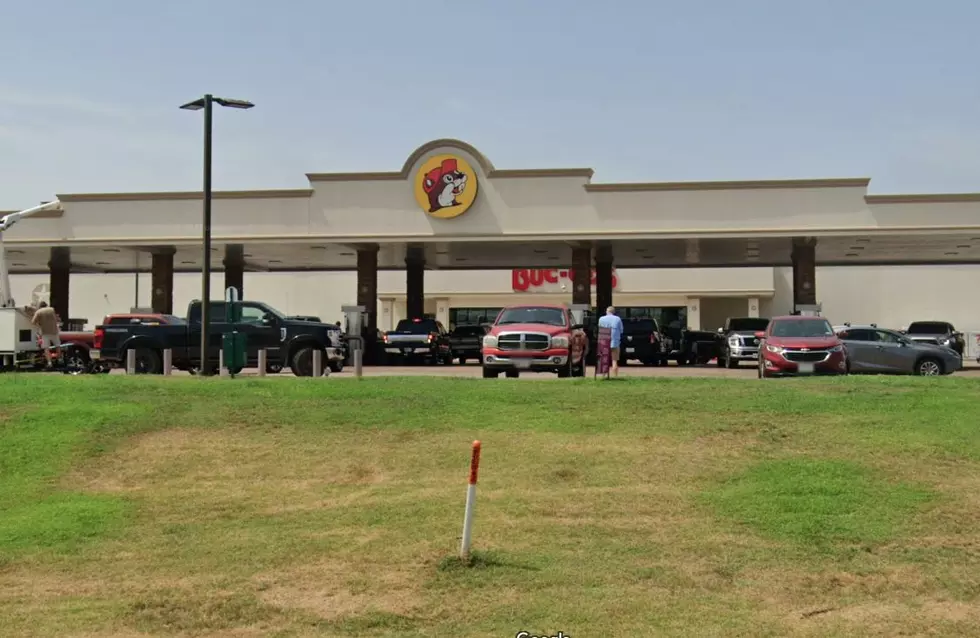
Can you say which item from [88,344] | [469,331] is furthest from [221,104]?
[469,331]

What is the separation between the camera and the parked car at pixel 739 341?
100 feet

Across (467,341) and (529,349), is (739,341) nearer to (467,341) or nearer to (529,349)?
(529,349)

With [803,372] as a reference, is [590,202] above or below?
above

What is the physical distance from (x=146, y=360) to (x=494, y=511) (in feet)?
53.4

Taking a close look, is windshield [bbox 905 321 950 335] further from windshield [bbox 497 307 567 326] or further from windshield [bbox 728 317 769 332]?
windshield [bbox 497 307 567 326]

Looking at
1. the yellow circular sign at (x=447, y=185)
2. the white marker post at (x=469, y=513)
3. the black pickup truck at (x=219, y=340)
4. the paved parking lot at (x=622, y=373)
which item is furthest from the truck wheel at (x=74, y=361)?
the white marker post at (x=469, y=513)

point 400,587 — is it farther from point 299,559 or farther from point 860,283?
point 860,283

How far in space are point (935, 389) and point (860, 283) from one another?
44721 millimetres

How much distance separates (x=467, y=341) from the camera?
3772 cm

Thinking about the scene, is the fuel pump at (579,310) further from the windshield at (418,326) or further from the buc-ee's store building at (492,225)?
the windshield at (418,326)

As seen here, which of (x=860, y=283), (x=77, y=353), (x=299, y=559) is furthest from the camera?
(x=860, y=283)

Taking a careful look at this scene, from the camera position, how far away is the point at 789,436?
44.1ft

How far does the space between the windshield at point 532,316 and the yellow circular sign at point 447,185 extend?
14380 millimetres

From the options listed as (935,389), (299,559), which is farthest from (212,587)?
(935,389)
